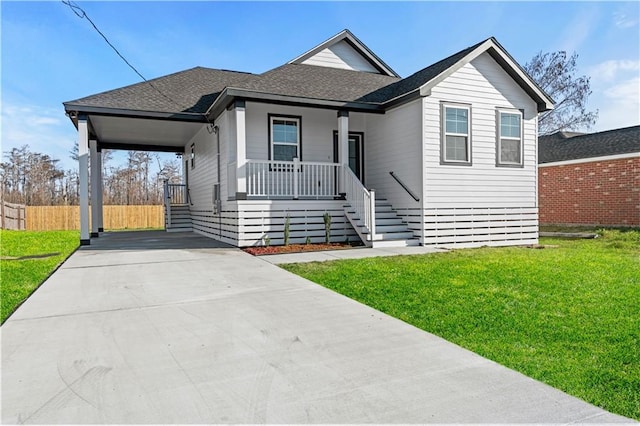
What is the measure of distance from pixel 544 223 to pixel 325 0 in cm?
1424

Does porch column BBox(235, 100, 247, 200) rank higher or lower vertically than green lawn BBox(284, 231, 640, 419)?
higher

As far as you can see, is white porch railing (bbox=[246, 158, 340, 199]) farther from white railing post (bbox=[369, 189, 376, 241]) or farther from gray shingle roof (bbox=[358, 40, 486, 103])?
gray shingle roof (bbox=[358, 40, 486, 103])

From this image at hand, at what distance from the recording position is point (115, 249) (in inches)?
393

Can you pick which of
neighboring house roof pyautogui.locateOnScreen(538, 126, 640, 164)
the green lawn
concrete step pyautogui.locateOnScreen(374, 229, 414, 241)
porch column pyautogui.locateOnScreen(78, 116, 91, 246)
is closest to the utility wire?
porch column pyautogui.locateOnScreen(78, 116, 91, 246)

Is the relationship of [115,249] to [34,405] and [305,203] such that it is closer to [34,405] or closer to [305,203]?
[305,203]

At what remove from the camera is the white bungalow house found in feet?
32.6

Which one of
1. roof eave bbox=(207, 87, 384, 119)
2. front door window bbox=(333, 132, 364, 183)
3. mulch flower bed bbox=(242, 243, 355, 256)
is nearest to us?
mulch flower bed bbox=(242, 243, 355, 256)

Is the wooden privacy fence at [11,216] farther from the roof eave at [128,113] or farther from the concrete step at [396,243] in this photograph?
the concrete step at [396,243]

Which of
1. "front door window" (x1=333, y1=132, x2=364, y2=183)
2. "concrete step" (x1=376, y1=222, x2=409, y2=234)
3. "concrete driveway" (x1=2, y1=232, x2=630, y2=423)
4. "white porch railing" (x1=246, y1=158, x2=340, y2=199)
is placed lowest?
"concrete driveway" (x1=2, y1=232, x2=630, y2=423)

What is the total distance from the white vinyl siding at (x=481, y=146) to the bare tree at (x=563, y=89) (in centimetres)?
2040

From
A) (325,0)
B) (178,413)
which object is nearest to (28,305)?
(178,413)

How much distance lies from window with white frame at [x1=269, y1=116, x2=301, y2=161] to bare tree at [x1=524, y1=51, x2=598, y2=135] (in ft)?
78.8

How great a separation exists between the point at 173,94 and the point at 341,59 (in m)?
A: 5.87

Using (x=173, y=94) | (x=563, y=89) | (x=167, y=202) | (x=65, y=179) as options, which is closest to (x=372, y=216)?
(x=173, y=94)
